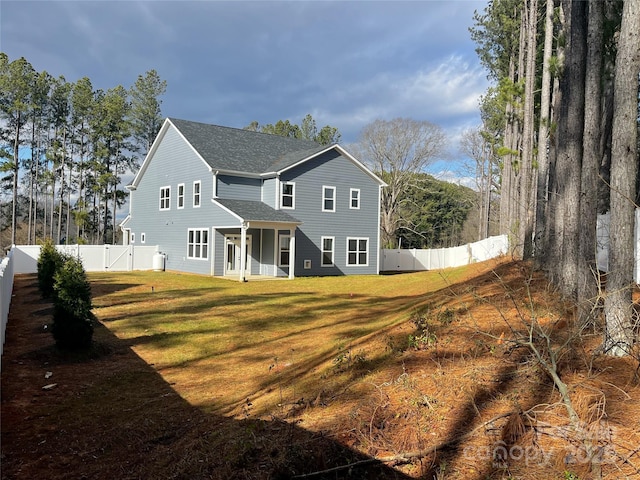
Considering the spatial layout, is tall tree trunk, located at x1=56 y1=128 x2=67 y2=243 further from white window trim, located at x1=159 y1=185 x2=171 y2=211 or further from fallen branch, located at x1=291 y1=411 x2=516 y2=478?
fallen branch, located at x1=291 y1=411 x2=516 y2=478

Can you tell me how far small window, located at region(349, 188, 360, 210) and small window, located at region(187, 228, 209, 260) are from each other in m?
8.32

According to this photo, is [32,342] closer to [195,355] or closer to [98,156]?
[195,355]

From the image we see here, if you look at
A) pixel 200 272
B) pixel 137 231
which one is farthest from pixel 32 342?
pixel 137 231

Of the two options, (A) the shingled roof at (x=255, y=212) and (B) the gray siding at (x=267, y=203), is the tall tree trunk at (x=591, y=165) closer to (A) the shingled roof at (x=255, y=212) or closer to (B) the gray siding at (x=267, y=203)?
(A) the shingled roof at (x=255, y=212)

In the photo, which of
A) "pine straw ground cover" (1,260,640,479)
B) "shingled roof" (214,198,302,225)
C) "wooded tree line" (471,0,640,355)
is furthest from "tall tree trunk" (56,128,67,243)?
"wooded tree line" (471,0,640,355)

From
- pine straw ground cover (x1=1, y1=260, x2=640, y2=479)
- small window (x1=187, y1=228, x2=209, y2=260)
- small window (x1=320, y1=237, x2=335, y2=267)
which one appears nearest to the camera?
pine straw ground cover (x1=1, y1=260, x2=640, y2=479)

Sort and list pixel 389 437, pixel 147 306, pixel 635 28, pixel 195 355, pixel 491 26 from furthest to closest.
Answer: pixel 491 26 < pixel 147 306 < pixel 195 355 < pixel 635 28 < pixel 389 437

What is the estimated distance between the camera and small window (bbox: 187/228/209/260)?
23772 mm

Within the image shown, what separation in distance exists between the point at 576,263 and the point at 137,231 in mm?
28288

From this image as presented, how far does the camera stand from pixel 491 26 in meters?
26.2

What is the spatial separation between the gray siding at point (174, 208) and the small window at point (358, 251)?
7.68 metres

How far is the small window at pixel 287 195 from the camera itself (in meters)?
24.0

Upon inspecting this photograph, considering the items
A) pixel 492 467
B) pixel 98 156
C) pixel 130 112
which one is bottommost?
pixel 492 467

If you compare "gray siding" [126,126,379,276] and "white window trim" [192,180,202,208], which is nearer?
"gray siding" [126,126,379,276]
